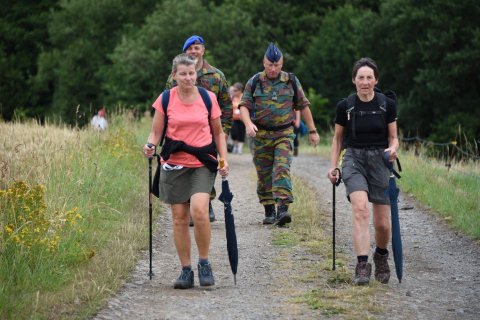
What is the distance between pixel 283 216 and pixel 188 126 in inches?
137

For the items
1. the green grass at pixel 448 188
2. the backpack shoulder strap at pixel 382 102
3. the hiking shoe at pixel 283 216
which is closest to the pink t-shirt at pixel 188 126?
the backpack shoulder strap at pixel 382 102

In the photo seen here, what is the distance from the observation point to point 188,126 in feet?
26.9

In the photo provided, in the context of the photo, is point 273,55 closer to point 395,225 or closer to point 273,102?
point 273,102

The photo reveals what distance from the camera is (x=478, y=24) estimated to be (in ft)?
143

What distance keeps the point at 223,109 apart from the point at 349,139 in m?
2.96

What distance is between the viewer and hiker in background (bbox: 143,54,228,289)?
26.9 ft

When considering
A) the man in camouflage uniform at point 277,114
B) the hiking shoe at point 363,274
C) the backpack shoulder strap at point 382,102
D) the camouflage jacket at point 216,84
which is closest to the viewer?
the hiking shoe at point 363,274

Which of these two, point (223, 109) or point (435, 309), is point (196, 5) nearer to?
point (223, 109)

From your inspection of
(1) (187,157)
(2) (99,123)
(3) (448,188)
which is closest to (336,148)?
(1) (187,157)

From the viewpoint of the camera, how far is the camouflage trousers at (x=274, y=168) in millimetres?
11578

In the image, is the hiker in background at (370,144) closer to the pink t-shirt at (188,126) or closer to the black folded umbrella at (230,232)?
the black folded umbrella at (230,232)

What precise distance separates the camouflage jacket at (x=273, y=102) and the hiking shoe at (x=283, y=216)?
82 cm

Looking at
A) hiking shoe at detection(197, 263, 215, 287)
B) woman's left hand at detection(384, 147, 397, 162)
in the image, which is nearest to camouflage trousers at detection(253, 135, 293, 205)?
woman's left hand at detection(384, 147, 397, 162)

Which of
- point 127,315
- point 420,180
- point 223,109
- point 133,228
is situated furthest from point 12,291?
point 420,180
